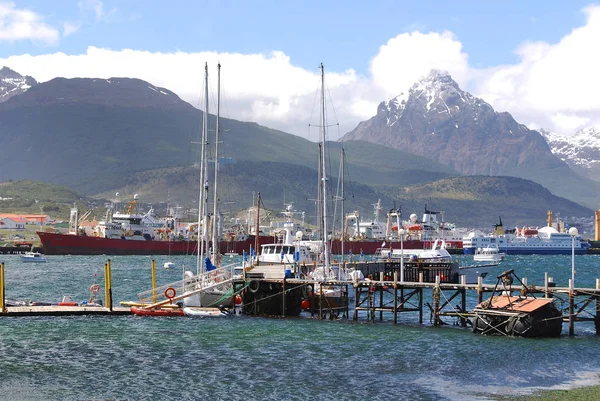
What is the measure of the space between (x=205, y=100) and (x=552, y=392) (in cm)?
4377

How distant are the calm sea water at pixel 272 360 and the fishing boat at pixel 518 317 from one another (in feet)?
2.40

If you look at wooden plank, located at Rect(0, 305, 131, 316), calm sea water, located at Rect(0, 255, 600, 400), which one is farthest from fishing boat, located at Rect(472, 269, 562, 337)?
wooden plank, located at Rect(0, 305, 131, 316)

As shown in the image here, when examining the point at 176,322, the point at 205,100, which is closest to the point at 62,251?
the point at 205,100

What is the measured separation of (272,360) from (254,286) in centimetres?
1834

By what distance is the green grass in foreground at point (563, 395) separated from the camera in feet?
113

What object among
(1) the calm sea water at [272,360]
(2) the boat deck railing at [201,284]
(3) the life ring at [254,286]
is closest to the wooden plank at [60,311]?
(1) the calm sea water at [272,360]

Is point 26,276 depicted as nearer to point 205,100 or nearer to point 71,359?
point 205,100

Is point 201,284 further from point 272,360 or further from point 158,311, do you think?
point 272,360

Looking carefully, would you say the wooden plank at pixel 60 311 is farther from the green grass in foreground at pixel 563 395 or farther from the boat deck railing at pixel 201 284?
the green grass in foreground at pixel 563 395

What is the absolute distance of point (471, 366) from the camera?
41938 millimetres

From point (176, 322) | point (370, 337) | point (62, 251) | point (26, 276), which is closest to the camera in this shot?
point (370, 337)

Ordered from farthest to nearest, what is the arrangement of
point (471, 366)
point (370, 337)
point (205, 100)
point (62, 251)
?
point (62, 251)
point (205, 100)
point (370, 337)
point (471, 366)

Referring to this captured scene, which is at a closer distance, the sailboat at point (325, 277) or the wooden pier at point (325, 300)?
the wooden pier at point (325, 300)

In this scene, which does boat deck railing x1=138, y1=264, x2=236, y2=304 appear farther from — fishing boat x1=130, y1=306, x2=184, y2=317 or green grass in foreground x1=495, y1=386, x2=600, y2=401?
green grass in foreground x1=495, y1=386, x2=600, y2=401
